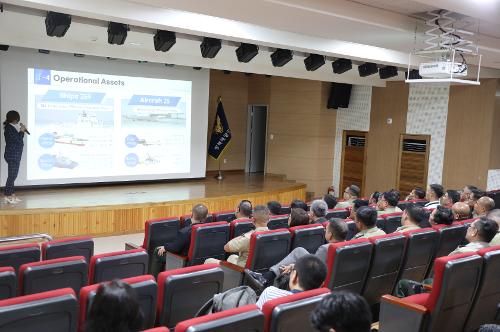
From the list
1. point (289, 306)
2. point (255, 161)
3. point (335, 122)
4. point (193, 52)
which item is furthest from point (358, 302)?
point (255, 161)

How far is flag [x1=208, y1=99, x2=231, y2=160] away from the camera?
11.9 metres

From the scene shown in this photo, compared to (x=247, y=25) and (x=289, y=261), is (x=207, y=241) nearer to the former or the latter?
(x=289, y=261)

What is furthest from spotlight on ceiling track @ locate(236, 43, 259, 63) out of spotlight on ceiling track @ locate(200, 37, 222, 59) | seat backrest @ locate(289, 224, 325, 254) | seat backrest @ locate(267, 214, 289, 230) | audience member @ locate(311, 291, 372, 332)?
audience member @ locate(311, 291, 372, 332)

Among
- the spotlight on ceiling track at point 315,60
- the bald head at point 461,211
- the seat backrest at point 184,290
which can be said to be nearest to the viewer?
the seat backrest at point 184,290

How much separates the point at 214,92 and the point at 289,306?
36.9 ft

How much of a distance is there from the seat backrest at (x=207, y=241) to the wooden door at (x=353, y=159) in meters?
8.05

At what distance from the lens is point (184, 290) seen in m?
2.90

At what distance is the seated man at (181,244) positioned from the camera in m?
4.68

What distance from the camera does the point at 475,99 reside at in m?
10.3

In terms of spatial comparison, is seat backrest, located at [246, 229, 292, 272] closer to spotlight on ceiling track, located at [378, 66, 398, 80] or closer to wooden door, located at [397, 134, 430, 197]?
spotlight on ceiling track, located at [378, 66, 398, 80]

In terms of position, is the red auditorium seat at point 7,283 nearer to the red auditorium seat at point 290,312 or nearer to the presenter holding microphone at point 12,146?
the red auditorium seat at point 290,312

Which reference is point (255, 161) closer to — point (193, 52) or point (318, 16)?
point (193, 52)

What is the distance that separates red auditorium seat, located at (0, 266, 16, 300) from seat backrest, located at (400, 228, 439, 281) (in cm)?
289

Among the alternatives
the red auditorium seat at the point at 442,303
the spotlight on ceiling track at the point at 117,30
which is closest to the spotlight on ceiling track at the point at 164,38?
the spotlight on ceiling track at the point at 117,30
